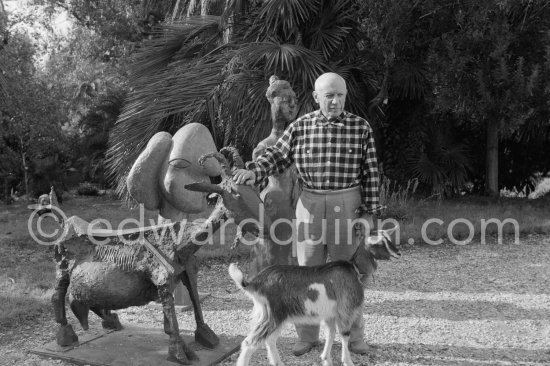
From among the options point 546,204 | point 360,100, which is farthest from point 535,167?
point 360,100

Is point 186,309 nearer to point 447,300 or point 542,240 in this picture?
point 447,300

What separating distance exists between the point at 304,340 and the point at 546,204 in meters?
7.81

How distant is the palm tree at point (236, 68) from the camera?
7.61m

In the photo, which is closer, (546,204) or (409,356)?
(409,356)

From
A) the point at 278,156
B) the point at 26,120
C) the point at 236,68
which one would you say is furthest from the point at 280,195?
the point at 26,120

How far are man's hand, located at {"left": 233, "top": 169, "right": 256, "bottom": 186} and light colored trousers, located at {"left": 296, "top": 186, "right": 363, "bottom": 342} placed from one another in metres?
0.47

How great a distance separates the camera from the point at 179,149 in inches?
146

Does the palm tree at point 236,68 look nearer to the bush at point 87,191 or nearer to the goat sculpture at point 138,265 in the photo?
the goat sculpture at point 138,265

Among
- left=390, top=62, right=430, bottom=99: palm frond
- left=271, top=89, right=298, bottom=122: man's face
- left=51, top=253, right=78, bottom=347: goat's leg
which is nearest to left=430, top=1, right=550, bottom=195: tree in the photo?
left=390, top=62, right=430, bottom=99: palm frond

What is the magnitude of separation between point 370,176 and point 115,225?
542cm

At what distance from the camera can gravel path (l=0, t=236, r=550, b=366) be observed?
12.8 ft

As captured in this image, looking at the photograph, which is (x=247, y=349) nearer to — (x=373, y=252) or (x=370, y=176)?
(x=373, y=252)

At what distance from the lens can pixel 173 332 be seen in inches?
137

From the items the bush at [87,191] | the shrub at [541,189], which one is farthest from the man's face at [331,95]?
the bush at [87,191]
